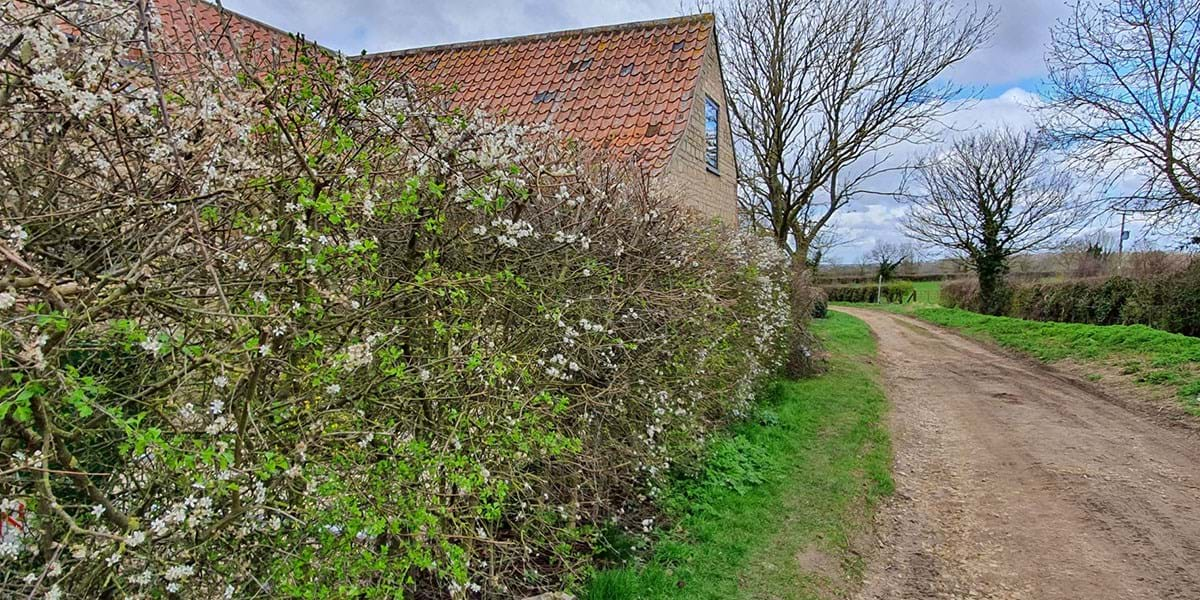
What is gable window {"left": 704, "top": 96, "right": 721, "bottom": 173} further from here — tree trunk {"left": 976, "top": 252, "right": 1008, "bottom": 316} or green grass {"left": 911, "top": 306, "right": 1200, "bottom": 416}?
tree trunk {"left": 976, "top": 252, "right": 1008, "bottom": 316}

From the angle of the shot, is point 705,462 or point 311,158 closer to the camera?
point 311,158

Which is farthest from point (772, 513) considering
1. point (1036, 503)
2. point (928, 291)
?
point (928, 291)

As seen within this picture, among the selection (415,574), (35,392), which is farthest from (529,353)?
(35,392)

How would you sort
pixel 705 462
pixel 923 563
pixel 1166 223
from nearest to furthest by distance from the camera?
pixel 923 563, pixel 705 462, pixel 1166 223

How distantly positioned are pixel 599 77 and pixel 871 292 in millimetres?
36677

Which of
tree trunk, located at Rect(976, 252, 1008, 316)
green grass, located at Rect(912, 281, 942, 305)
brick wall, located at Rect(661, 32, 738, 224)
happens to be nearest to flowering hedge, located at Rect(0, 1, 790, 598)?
brick wall, located at Rect(661, 32, 738, 224)

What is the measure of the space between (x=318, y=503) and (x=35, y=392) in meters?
0.95

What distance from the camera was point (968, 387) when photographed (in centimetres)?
1144

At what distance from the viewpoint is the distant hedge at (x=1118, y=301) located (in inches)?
568

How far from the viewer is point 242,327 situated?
2.06 metres

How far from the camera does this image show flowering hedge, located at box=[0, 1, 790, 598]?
1806 millimetres

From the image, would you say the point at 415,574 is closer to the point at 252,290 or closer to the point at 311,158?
the point at 252,290

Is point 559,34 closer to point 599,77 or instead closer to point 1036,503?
point 599,77

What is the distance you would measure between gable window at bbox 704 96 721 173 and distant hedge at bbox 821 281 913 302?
27.6 meters
